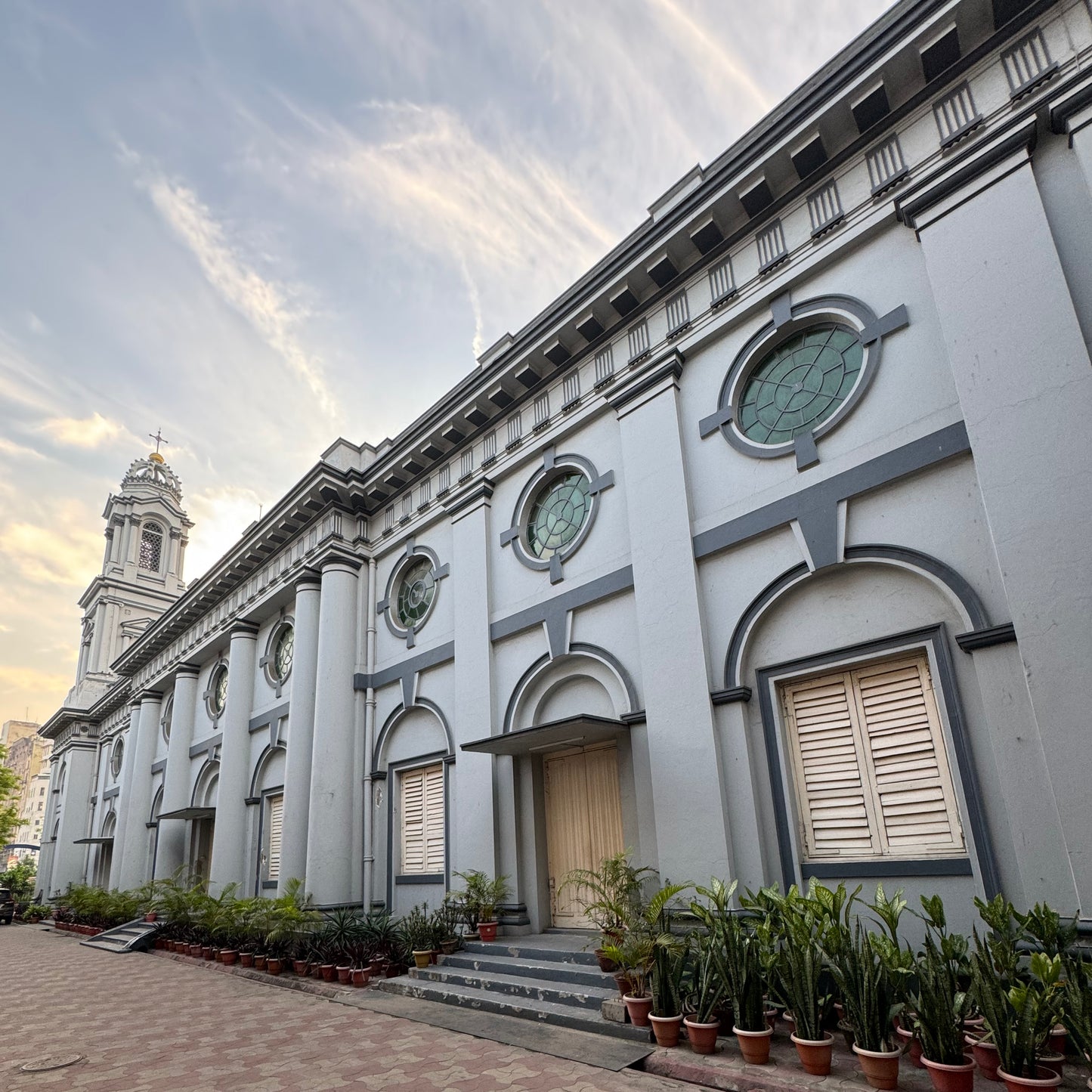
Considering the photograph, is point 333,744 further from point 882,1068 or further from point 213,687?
point 882,1068

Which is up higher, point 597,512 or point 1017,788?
point 597,512

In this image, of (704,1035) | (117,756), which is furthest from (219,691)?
(704,1035)

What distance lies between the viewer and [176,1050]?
7.08 m

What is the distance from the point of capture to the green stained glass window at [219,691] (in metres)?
20.5

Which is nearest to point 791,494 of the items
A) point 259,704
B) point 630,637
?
point 630,637

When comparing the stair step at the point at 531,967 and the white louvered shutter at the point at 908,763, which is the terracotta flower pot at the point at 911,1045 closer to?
the white louvered shutter at the point at 908,763

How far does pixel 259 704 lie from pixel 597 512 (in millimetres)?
10760

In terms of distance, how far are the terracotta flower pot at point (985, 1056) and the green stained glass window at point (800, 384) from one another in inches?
223

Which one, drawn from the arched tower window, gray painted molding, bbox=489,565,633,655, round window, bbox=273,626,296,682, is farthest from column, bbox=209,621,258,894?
the arched tower window

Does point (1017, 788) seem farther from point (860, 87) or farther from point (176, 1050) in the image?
point (176, 1050)

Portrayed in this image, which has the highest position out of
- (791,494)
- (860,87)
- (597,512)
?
(860,87)

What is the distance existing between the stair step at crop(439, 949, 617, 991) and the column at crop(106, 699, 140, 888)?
18.3 m

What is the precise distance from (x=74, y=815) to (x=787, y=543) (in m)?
33.3

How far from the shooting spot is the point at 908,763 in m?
6.95
